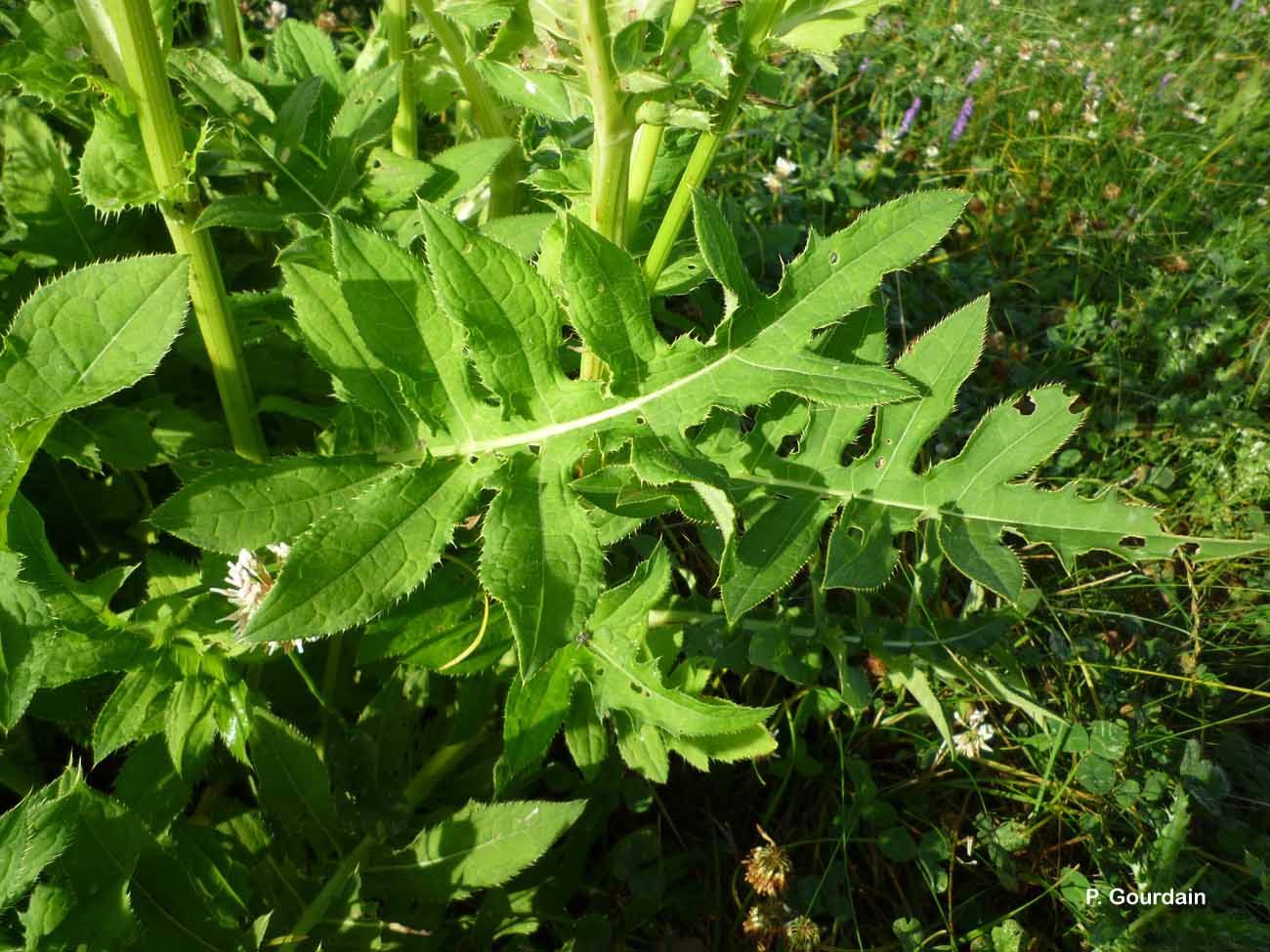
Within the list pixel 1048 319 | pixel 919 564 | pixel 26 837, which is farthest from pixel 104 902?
pixel 1048 319

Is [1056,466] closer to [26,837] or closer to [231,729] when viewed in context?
[231,729]

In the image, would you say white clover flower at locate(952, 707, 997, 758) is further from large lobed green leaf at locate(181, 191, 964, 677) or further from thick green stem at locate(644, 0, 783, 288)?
thick green stem at locate(644, 0, 783, 288)

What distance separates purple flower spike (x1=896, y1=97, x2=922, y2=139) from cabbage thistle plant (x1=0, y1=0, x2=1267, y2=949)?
2.50 metres

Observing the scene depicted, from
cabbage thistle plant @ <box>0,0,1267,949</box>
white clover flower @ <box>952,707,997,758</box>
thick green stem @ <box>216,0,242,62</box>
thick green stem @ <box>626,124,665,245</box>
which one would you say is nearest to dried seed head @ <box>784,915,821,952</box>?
cabbage thistle plant @ <box>0,0,1267,949</box>

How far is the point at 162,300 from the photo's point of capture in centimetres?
183

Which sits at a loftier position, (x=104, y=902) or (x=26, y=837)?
(x=26, y=837)

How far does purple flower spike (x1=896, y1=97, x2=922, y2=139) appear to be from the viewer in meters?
4.40

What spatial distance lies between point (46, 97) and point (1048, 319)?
11.3 feet

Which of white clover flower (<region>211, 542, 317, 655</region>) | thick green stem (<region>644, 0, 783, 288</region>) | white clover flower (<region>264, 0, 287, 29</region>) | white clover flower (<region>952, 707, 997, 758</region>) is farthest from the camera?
white clover flower (<region>264, 0, 287, 29</region>)

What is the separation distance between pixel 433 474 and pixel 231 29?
1.52 m

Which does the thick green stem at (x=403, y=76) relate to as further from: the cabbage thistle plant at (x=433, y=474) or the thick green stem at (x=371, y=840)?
the thick green stem at (x=371, y=840)

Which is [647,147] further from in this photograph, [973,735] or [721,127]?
[973,735]

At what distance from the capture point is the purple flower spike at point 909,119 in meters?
4.40

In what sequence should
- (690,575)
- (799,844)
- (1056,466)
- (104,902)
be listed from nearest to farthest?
(104,902) → (799,844) → (690,575) → (1056,466)
